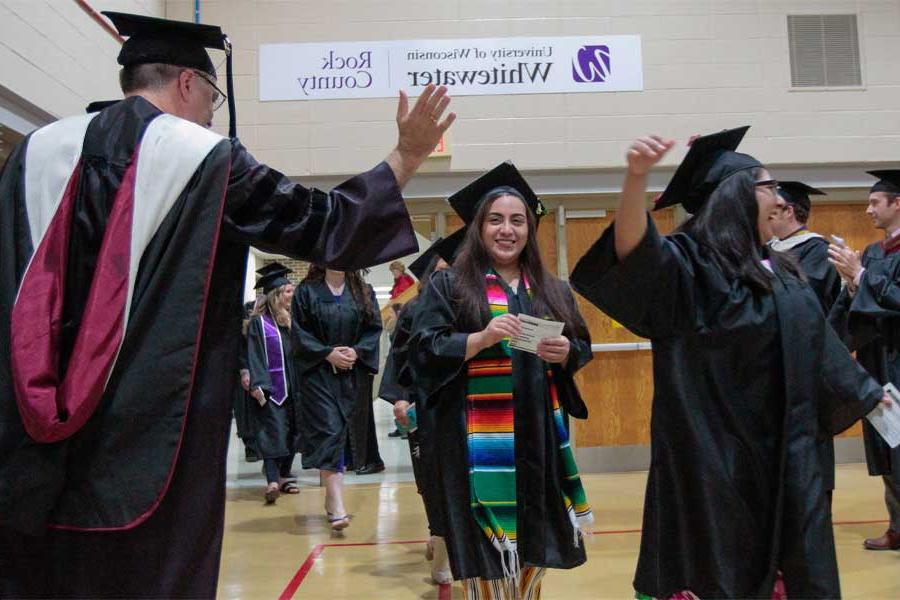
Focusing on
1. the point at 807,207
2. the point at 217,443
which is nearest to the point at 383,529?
the point at 807,207

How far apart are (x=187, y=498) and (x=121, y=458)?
6.0 inches

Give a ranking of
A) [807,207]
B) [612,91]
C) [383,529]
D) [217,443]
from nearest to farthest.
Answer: [217,443], [807,207], [383,529], [612,91]

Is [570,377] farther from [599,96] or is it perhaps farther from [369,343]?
[599,96]

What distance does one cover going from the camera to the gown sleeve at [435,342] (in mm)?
2777

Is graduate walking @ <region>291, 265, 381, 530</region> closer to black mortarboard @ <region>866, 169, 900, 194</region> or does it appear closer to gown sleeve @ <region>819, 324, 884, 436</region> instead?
black mortarboard @ <region>866, 169, 900, 194</region>

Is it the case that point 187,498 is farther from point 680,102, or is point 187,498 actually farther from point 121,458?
point 680,102

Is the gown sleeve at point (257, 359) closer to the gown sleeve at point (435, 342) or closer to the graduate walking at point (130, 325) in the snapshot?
the gown sleeve at point (435, 342)

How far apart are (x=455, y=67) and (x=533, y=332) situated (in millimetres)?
5852

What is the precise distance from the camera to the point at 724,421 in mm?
2066

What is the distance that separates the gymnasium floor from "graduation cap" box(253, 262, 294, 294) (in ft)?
6.33

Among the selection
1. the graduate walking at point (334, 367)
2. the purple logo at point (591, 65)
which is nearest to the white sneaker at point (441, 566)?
the graduate walking at point (334, 367)

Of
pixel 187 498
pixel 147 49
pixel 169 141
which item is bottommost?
pixel 187 498

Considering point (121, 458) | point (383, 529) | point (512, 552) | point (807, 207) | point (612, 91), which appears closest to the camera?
point (121, 458)

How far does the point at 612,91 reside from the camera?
7.87m
